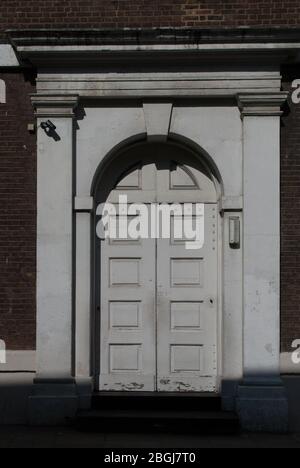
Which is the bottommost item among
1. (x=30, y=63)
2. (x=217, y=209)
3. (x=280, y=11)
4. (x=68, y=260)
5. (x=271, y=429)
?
(x=271, y=429)

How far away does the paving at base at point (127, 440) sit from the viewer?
27.7 feet

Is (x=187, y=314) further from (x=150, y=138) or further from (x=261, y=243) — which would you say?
(x=150, y=138)

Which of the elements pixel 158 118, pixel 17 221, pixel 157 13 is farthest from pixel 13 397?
pixel 157 13

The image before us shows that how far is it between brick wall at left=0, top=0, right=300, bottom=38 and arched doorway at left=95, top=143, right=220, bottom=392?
156 cm

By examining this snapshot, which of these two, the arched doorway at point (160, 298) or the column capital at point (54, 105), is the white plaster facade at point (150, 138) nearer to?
the column capital at point (54, 105)

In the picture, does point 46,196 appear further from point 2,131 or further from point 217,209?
point 217,209

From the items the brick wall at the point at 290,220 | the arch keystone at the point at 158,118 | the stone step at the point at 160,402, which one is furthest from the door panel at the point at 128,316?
the brick wall at the point at 290,220

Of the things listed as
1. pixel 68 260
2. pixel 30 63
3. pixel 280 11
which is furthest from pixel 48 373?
pixel 280 11

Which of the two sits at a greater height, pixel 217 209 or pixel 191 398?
pixel 217 209

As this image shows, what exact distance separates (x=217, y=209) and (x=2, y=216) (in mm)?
2679

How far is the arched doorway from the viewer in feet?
31.8

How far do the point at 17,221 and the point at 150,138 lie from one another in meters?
1.94

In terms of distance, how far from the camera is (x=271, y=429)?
9.12 meters

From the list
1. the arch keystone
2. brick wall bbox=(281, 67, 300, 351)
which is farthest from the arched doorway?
brick wall bbox=(281, 67, 300, 351)
